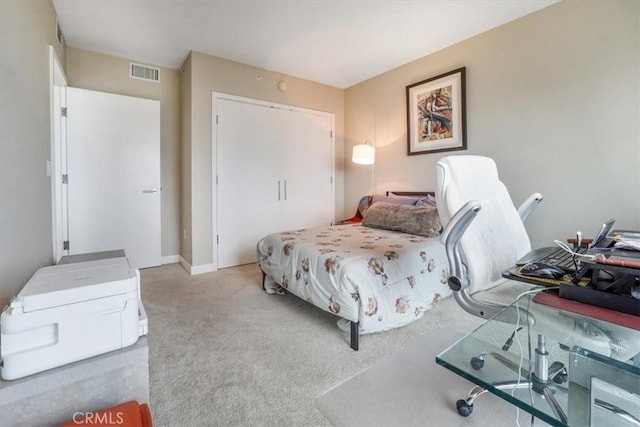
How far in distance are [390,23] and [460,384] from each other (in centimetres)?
300

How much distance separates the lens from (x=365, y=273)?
1.91 m

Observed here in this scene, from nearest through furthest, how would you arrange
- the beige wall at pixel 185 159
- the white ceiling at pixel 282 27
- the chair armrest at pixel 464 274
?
the chair armrest at pixel 464 274, the white ceiling at pixel 282 27, the beige wall at pixel 185 159

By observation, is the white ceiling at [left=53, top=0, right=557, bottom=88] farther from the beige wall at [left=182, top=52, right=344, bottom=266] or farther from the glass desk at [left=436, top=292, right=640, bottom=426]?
the glass desk at [left=436, top=292, right=640, bottom=426]

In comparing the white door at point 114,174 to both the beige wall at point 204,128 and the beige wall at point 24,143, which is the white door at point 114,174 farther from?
the beige wall at point 24,143

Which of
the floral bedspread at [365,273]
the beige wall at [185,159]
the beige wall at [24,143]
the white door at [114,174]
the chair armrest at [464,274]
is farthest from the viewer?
the beige wall at [185,159]

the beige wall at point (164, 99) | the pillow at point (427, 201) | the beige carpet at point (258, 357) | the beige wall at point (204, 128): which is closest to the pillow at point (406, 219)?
the pillow at point (427, 201)

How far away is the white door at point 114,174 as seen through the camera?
10.7ft

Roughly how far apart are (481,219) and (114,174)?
3808mm

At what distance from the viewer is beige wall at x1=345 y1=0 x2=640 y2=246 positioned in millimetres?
2205

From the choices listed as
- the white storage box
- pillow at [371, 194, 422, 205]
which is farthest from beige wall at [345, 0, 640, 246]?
the white storage box

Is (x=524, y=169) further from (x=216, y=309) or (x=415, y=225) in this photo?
(x=216, y=309)

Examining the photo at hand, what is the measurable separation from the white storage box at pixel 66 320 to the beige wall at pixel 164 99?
9.76 feet

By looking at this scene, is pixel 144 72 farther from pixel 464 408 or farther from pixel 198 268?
pixel 464 408

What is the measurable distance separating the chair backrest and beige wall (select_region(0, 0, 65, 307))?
2100 mm
